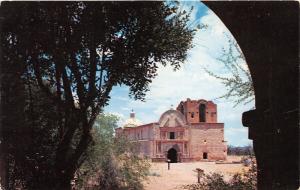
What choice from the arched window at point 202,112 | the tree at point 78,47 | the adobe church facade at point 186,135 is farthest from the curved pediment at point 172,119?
the tree at point 78,47

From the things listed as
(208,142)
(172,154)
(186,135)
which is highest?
(186,135)

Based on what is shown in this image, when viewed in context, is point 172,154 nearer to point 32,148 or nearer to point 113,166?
point 113,166

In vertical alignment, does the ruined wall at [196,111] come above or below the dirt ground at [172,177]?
above

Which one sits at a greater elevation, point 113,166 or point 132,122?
point 132,122

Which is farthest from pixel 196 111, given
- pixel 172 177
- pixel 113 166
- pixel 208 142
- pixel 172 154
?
pixel 113 166

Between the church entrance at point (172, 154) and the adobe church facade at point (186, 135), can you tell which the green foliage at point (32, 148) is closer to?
the adobe church facade at point (186, 135)

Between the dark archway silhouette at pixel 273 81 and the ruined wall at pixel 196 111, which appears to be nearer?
the dark archway silhouette at pixel 273 81

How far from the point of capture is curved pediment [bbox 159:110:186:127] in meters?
61.2

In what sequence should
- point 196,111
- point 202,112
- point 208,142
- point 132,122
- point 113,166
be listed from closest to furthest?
point 113,166 < point 208,142 < point 196,111 < point 202,112 < point 132,122

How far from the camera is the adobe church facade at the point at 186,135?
5991 cm

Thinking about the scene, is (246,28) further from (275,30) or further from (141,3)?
(141,3)

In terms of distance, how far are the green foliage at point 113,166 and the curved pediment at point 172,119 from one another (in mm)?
35853

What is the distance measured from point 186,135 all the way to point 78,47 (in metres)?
52.3

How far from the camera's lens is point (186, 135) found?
61.8 metres
